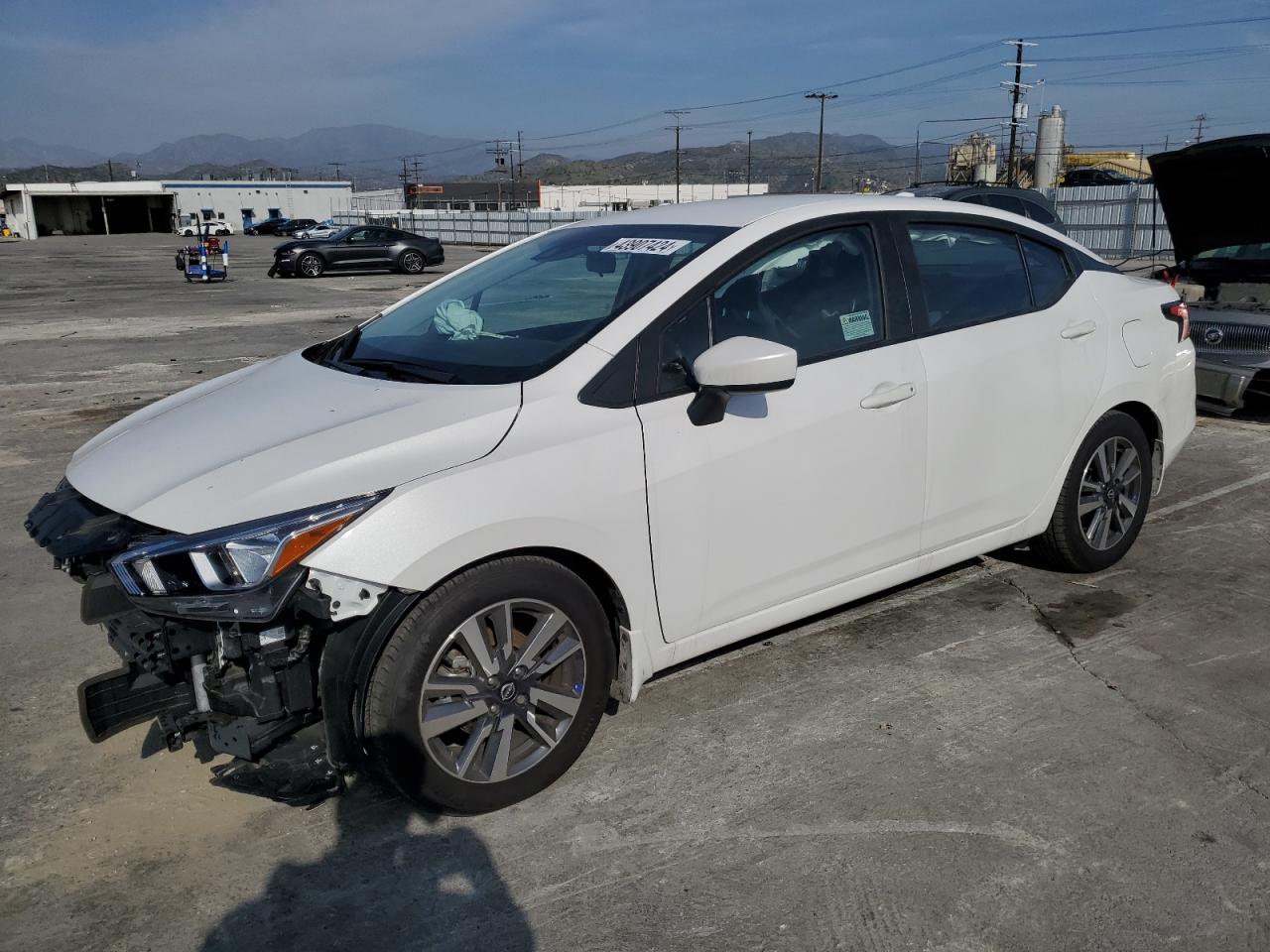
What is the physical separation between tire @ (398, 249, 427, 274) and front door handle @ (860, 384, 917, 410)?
2795 cm

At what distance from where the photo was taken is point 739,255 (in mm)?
3441

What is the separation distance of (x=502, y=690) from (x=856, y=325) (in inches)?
70.7

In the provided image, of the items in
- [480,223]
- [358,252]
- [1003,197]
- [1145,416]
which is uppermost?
[1003,197]

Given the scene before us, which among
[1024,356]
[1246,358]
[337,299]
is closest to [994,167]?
[337,299]

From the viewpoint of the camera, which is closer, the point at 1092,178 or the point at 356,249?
the point at 356,249

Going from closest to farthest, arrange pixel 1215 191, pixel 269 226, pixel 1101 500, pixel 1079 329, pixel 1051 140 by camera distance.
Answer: pixel 1079 329
pixel 1101 500
pixel 1215 191
pixel 1051 140
pixel 269 226

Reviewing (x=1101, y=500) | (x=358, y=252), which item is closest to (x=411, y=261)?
(x=358, y=252)

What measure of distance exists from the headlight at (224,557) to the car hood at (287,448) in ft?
0.15

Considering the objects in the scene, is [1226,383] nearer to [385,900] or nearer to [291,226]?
[385,900]

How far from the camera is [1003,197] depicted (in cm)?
1140

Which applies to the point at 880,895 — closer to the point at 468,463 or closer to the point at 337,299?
the point at 468,463

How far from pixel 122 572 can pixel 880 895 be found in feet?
6.92

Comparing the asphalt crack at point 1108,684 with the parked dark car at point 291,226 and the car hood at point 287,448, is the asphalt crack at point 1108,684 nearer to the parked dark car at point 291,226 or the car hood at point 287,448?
the car hood at point 287,448

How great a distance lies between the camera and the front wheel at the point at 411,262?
3000cm
